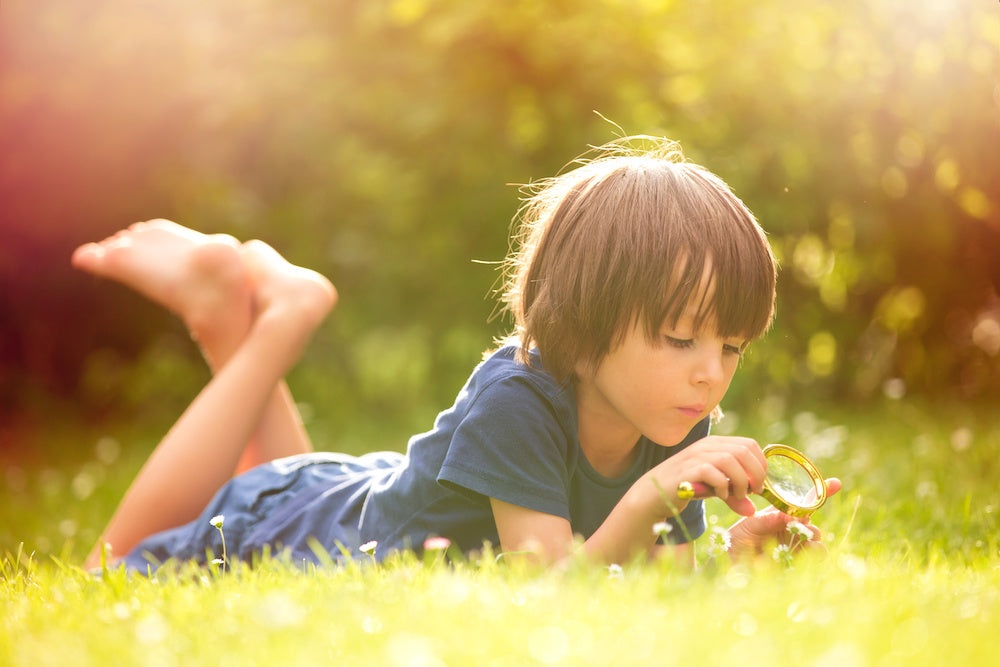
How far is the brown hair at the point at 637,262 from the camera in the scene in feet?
6.88

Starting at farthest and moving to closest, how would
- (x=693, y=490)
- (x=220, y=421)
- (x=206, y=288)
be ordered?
(x=206, y=288)
(x=220, y=421)
(x=693, y=490)

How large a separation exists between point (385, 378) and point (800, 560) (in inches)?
150

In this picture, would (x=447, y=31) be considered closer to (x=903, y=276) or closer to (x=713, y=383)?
(x=903, y=276)

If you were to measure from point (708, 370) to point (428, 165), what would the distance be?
4.00 metres

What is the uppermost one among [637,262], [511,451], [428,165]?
[428,165]

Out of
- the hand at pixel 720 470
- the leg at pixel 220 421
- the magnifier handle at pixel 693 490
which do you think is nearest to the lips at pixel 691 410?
the hand at pixel 720 470

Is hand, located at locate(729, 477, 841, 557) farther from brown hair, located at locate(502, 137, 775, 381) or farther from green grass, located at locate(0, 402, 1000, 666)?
brown hair, located at locate(502, 137, 775, 381)

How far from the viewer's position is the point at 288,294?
10.9ft

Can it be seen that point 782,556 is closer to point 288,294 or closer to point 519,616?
point 519,616

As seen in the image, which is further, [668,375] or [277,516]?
[277,516]

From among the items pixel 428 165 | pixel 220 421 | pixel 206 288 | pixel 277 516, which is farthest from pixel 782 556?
pixel 428 165

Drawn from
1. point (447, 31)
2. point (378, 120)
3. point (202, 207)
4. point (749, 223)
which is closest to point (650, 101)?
point (447, 31)

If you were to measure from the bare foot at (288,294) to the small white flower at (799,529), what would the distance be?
5.86 feet

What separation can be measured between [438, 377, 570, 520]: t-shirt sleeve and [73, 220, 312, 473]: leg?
1365mm
